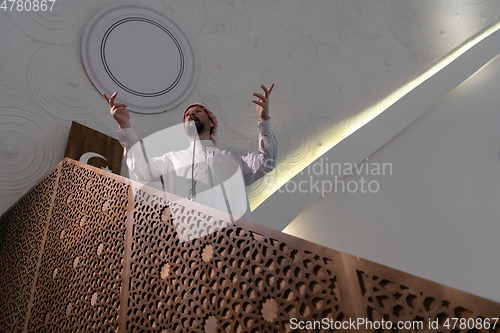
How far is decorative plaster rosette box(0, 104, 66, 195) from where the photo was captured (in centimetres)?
246

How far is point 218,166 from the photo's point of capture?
2.20 m

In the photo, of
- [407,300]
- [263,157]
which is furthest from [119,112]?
[407,300]

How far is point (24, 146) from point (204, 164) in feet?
4.87

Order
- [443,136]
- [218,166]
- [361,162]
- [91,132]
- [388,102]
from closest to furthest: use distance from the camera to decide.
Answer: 1. [218,166]
2. [91,132]
3. [361,162]
4. [443,136]
5. [388,102]

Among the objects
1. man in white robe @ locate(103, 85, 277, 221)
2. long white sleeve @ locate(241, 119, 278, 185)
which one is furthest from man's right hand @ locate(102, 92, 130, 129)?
long white sleeve @ locate(241, 119, 278, 185)

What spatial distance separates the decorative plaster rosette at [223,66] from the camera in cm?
357

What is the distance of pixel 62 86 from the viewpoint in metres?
2.78

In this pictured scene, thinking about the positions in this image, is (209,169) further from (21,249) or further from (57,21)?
(57,21)

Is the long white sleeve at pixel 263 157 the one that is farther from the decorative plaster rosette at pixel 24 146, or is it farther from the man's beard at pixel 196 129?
the decorative plaster rosette at pixel 24 146

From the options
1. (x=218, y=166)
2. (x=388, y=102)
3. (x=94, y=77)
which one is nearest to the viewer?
(x=218, y=166)

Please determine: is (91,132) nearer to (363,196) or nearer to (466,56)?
(363,196)

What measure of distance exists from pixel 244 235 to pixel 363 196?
2822mm

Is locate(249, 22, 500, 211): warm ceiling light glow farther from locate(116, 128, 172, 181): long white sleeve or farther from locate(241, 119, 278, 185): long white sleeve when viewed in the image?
locate(116, 128, 172, 181): long white sleeve

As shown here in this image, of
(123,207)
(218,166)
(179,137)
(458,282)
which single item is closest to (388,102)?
(458,282)
